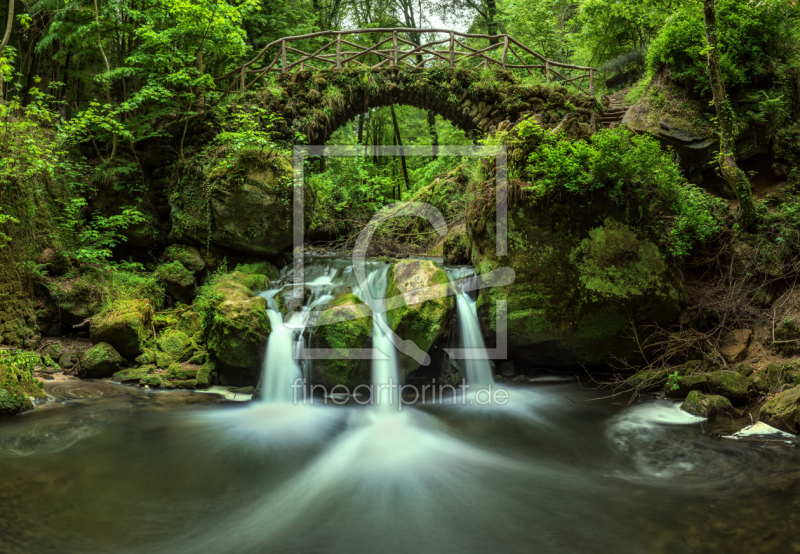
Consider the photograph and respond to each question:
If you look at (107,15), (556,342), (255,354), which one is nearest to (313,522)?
(255,354)

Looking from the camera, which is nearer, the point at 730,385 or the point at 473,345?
the point at 730,385

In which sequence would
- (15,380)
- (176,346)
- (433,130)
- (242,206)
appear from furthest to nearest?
1. (433,130)
2. (242,206)
3. (176,346)
4. (15,380)

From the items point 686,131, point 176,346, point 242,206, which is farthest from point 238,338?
point 686,131

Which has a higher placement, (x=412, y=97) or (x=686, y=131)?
(x=412, y=97)

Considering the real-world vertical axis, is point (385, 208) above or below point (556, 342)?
above

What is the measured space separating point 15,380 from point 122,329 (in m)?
1.84

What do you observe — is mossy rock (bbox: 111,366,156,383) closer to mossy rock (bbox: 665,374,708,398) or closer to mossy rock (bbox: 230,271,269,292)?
mossy rock (bbox: 230,271,269,292)

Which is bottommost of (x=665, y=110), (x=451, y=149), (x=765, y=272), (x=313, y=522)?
(x=313, y=522)

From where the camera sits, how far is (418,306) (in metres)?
6.61

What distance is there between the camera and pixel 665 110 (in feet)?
29.6

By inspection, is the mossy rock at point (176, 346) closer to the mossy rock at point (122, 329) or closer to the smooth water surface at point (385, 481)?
the mossy rock at point (122, 329)

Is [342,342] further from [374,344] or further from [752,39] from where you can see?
[752,39]

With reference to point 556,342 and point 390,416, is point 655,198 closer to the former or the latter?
point 556,342

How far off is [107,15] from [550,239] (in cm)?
1074
